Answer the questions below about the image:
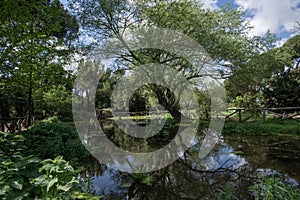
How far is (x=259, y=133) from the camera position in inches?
314

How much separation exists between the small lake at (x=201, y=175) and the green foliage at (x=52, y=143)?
1.55 feet

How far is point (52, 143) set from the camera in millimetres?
4422

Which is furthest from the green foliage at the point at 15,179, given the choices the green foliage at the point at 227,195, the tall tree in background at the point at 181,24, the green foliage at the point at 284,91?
the green foliage at the point at 284,91

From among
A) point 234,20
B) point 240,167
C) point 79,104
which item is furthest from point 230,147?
point 79,104

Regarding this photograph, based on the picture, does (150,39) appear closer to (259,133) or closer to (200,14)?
(200,14)

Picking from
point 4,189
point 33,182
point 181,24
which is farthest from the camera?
point 181,24

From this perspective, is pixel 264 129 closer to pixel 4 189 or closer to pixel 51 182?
pixel 51 182

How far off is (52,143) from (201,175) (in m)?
3.59

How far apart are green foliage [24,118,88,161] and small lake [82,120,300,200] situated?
0.47 meters

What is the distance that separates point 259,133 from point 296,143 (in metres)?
1.89

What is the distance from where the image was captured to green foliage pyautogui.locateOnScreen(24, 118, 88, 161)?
4195mm

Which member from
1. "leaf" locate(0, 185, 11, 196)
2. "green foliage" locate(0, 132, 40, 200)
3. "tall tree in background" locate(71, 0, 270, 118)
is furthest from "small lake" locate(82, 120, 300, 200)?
"tall tree in background" locate(71, 0, 270, 118)

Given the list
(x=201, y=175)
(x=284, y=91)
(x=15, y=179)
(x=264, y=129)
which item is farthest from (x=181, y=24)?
(x=15, y=179)

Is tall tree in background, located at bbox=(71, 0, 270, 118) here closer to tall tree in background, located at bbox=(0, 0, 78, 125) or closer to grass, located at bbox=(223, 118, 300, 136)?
grass, located at bbox=(223, 118, 300, 136)
